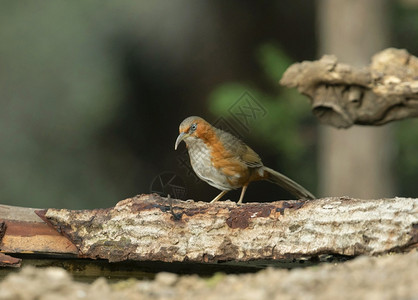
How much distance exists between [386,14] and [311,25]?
204 centimetres

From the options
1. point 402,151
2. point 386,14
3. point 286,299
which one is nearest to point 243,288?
point 286,299

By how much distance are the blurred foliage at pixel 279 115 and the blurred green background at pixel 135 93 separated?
0.05ft

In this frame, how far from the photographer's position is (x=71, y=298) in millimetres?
2418

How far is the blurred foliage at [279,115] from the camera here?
7562 millimetres

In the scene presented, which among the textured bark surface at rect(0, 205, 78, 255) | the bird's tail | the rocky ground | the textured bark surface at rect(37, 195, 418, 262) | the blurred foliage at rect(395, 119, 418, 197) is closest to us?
the rocky ground

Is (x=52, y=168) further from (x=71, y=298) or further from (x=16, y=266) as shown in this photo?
(x=71, y=298)

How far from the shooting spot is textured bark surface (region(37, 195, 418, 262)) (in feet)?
12.1

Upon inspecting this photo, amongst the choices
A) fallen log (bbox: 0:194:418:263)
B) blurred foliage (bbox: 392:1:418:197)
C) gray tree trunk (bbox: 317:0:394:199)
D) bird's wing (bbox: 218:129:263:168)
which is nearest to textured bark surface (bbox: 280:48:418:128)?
bird's wing (bbox: 218:129:263:168)

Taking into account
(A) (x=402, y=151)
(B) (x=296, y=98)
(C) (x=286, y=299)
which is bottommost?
(A) (x=402, y=151)

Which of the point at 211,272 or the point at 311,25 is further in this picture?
the point at 311,25

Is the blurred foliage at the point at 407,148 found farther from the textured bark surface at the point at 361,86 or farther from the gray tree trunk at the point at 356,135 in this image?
the textured bark surface at the point at 361,86

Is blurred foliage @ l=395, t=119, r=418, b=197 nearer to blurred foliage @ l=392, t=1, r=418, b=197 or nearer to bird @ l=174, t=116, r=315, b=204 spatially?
blurred foliage @ l=392, t=1, r=418, b=197

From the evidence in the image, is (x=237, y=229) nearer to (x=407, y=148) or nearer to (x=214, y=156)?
(x=214, y=156)

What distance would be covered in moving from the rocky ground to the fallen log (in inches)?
34.7
